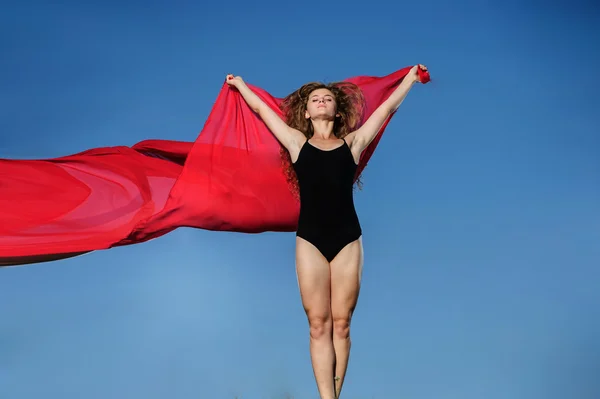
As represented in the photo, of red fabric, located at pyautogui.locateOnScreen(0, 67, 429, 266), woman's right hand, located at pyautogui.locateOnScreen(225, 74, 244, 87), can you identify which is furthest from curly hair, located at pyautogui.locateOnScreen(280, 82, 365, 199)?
woman's right hand, located at pyautogui.locateOnScreen(225, 74, 244, 87)

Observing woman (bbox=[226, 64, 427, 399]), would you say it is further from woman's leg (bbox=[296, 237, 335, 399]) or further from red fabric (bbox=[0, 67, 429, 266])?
red fabric (bbox=[0, 67, 429, 266])

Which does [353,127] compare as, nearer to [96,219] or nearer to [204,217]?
[204,217]

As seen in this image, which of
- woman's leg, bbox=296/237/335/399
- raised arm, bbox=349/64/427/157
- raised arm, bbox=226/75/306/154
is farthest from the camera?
raised arm, bbox=349/64/427/157

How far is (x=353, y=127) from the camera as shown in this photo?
7.84 metres

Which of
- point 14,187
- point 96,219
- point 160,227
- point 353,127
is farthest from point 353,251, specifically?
point 14,187

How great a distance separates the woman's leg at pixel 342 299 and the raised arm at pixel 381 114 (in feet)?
3.70

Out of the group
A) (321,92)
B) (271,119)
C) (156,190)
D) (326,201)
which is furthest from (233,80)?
(326,201)

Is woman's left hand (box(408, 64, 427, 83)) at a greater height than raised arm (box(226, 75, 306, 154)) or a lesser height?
greater

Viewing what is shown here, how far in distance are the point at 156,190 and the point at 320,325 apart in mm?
2486

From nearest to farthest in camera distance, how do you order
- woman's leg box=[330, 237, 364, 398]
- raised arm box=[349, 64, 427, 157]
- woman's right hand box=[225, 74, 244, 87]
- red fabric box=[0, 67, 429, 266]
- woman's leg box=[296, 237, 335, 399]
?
woman's leg box=[296, 237, 335, 399], woman's leg box=[330, 237, 364, 398], raised arm box=[349, 64, 427, 157], red fabric box=[0, 67, 429, 266], woman's right hand box=[225, 74, 244, 87]

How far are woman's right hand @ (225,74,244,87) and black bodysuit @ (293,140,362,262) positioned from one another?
54.1 inches

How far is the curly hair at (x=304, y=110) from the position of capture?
25.2 ft

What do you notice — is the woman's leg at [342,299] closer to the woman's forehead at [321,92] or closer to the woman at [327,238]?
the woman at [327,238]

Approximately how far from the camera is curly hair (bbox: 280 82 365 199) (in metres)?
7.67
